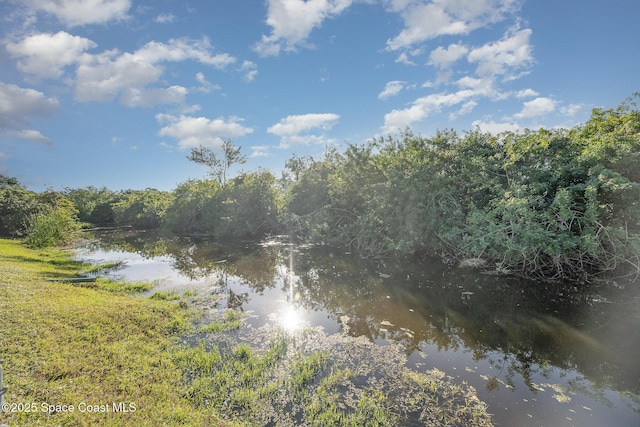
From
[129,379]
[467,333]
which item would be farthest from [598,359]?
[129,379]

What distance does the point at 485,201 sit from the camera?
16.2 metres

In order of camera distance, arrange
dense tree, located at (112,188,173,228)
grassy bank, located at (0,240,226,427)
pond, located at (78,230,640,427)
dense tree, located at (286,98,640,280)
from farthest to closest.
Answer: dense tree, located at (112,188,173,228), dense tree, located at (286,98,640,280), pond, located at (78,230,640,427), grassy bank, located at (0,240,226,427)

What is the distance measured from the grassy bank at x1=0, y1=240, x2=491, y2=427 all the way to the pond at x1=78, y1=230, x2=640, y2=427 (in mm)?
932

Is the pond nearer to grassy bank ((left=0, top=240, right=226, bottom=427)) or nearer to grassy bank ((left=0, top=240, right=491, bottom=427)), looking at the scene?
grassy bank ((left=0, top=240, right=491, bottom=427))

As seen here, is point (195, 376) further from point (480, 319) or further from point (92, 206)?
point (92, 206)

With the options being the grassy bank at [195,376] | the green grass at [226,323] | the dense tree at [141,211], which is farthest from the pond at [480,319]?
the dense tree at [141,211]

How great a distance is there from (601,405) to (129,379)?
8871mm

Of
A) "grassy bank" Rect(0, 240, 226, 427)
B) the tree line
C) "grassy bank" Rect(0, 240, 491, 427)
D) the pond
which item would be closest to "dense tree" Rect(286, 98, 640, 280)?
the tree line

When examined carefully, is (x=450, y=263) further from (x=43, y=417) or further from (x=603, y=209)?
(x=43, y=417)

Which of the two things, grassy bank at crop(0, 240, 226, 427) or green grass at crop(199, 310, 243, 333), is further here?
green grass at crop(199, 310, 243, 333)

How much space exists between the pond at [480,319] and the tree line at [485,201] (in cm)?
159

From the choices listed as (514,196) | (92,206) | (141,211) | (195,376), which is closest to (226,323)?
(195,376)

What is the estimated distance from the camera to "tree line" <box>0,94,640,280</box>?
11.2 meters

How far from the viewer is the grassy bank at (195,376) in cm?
483
